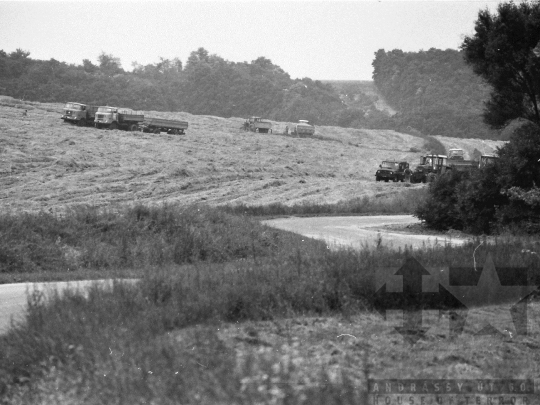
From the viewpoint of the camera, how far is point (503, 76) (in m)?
29.0

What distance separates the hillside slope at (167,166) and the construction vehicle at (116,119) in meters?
2.25

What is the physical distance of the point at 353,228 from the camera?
2994cm

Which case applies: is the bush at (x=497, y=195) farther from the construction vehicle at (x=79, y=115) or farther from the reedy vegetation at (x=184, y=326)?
the construction vehicle at (x=79, y=115)

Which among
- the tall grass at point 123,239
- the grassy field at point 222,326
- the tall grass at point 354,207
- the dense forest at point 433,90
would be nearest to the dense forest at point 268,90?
the dense forest at point 433,90

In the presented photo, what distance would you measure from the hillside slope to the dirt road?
8.09 metres

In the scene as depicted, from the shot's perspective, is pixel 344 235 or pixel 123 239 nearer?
pixel 123 239

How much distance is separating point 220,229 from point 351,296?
40.1ft

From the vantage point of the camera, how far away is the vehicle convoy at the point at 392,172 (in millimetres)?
56844

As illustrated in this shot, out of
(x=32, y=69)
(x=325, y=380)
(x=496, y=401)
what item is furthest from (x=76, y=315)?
(x=32, y=69)

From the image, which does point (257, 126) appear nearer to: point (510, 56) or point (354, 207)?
point (354, 207)

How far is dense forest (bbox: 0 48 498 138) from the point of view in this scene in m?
98.8

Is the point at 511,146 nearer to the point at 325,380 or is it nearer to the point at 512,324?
the point at 512,324

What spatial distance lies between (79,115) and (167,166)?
16516 mm

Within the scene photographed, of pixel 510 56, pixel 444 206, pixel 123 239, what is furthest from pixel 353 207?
pixel 123 239
